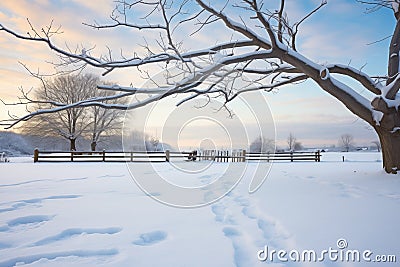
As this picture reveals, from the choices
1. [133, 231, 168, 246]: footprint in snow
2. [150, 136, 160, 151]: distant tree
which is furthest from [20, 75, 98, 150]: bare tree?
[133, 231, 168, 246]: footprint in snow

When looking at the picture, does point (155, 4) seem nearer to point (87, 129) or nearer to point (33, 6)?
point (33, 6)

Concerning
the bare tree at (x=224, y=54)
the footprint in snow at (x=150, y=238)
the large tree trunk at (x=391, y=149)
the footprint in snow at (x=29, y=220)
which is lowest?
the footprint in snow at (x=150, y=238)

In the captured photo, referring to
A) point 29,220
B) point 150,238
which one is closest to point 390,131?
point 150,238

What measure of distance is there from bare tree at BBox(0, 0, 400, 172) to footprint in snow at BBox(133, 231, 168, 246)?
12.0 feet

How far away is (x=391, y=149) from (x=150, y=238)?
6.45 m

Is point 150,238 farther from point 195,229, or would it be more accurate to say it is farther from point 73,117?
point 73,117

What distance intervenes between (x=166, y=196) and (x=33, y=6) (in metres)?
6.40

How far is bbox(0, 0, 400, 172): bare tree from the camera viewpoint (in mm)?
6336

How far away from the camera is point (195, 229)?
2986 millimetres

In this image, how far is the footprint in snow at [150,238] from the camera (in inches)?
102

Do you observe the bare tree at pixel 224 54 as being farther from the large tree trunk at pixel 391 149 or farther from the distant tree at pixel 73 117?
the distant tree at pixel 73 117

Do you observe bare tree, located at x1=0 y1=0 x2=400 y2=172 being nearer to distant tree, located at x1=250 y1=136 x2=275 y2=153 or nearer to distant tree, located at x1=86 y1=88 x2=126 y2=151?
distant tree, located at x1=250 y1=136 x2=275 y2=153

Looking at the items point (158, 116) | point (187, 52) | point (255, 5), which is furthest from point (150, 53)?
point (255, 5)

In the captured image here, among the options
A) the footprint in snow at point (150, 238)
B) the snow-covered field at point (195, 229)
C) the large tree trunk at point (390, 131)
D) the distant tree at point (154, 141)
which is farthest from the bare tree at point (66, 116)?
the footprint in snow at point (150, 238)
